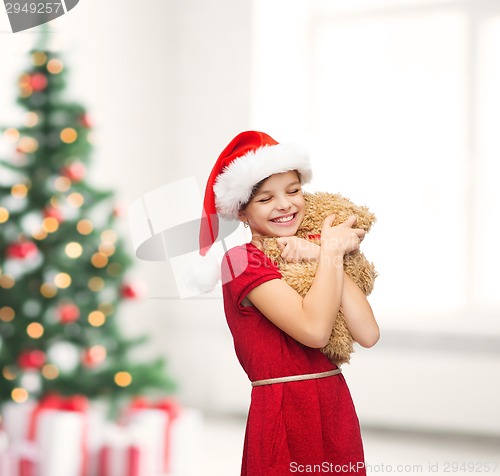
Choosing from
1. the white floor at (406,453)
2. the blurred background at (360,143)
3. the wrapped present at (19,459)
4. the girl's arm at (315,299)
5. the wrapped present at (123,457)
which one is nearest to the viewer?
the girl's arm at (315,299)

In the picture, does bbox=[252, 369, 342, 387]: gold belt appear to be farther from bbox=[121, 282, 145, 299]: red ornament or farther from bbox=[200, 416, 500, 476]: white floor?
bbox=[200, 416, 500, 476]: white floor

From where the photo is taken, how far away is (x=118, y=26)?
417cm

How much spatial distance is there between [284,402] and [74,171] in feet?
6.16

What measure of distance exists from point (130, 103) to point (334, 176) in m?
1.29

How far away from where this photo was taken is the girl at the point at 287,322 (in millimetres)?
1267

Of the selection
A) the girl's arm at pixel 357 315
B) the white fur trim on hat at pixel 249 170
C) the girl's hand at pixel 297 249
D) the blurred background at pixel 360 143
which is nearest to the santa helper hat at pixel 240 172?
the white fur trim on hat at pixel 249 170

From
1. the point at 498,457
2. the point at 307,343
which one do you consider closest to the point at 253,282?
the point at 307,343

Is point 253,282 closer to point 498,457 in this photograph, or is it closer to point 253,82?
point 498,457

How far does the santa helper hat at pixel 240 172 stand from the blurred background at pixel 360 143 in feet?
6.80

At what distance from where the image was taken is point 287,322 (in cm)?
126

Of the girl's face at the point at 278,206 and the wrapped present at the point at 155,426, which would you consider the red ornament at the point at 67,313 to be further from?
the girl's face at the point at 278,206

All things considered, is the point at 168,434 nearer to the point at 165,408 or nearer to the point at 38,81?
the point at 165,408

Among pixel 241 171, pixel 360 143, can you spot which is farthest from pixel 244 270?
pixel 360 143

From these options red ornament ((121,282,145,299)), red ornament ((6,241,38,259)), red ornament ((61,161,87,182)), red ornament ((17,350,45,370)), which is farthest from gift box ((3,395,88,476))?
red ornament ((61,161,87,182))
